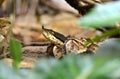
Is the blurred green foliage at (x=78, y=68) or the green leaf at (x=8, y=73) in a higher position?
the blurred green foliage at (x=78, y=68)

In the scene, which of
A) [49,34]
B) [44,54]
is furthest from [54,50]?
[44,54]

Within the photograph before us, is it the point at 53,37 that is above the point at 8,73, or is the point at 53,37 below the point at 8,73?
above

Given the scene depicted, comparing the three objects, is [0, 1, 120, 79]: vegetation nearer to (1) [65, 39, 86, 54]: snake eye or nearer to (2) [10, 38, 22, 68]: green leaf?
(2) [10, 38, 22, 68]: green leaf

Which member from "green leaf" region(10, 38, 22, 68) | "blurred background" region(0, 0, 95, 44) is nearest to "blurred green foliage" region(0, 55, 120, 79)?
"green leaf" region(10, 38, 22, 68)

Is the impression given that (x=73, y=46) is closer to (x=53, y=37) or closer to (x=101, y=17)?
(x=53, y=37)

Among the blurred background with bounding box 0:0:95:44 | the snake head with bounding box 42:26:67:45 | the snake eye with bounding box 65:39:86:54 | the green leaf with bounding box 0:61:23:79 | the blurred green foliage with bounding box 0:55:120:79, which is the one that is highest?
the blurred background with bounding box 0:0:95:44

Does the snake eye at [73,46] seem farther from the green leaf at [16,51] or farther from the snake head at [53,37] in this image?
the green leaf at [16,51]

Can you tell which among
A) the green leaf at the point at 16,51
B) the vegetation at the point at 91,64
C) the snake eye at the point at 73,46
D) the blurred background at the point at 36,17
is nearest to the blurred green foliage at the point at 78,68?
the vegetation at the point at 91,64

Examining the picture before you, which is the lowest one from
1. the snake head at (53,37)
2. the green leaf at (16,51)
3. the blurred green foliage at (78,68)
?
the blurred green foliage at (78,68)

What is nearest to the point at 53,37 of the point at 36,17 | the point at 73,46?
the point at 73,46
